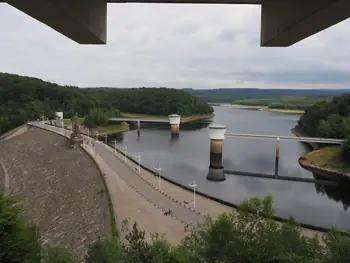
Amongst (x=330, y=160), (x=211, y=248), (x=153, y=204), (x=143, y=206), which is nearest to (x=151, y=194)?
(x=153, y=204)

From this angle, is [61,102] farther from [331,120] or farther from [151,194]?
[151,194]

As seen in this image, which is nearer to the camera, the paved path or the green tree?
the green tree

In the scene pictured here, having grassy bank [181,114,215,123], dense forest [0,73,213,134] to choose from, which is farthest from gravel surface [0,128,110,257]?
grassy bank [181,114,215,123]

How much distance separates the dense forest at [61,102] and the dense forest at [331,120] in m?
31.7

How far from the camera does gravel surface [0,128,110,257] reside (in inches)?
504

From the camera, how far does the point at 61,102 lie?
59.3 m

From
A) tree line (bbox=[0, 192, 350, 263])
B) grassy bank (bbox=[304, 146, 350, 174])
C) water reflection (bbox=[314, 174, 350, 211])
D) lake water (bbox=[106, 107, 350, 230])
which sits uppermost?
tree line (bbox=[0, 192, 350, 263])

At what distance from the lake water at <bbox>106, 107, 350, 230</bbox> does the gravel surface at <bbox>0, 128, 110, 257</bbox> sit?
286 inches

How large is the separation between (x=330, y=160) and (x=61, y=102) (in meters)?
46.9

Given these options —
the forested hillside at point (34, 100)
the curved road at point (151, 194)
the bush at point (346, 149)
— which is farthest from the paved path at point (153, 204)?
the forested hillside at point (34, 100)

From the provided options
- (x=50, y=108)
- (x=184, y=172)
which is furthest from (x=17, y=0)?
(x=50, y=108)

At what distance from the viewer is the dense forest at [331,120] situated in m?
33.2

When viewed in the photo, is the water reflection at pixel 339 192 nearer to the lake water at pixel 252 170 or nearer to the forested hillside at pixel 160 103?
the lake water at pixel 252 170

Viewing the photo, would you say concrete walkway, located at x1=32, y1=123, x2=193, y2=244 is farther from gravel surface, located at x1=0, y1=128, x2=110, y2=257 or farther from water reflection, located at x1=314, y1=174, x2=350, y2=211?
water reflection, located at x1=314, y1=174, x2=350, y2=211
